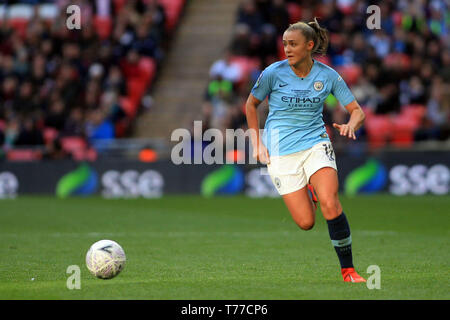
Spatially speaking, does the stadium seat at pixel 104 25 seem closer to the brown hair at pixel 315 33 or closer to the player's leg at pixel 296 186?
the brown hair at pixel 315 33

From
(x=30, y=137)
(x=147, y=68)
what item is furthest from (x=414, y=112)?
(x=30, y=137)

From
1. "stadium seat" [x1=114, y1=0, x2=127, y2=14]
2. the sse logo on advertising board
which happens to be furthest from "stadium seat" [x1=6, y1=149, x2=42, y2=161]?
the sse logo on advertising board

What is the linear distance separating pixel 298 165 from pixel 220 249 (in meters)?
2.80

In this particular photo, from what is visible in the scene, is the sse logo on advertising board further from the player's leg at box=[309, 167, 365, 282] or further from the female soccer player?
the player's leg at box=[309, 167, 365, 282]

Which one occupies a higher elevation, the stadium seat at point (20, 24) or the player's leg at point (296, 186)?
the stadium seat at point (20, 24)

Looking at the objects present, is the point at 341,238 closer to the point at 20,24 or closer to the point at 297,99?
the point at 297,99

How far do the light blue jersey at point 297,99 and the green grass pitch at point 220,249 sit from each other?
4.03ft

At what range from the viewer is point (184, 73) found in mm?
25906

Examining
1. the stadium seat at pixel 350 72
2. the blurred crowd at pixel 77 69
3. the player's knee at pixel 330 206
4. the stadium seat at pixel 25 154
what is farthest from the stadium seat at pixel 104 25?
the player's knee at pixel 330 206

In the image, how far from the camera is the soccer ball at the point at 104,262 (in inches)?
312

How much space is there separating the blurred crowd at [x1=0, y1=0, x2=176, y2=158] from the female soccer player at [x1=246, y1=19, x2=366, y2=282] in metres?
13.8

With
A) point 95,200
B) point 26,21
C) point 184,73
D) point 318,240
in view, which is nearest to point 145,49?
point 184,73

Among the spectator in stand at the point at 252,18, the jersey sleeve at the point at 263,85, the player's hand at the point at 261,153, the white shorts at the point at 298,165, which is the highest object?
the spectator in stand at the point at 252,18
